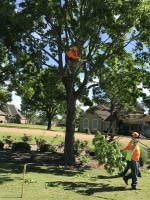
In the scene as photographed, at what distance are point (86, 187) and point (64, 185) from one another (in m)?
0.75

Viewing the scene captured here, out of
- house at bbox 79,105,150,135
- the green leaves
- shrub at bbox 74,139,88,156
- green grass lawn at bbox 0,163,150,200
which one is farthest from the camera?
house at bbox 79,105,150,135

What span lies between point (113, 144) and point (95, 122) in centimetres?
6918

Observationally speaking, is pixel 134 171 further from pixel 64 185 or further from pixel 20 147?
pixel 20 147

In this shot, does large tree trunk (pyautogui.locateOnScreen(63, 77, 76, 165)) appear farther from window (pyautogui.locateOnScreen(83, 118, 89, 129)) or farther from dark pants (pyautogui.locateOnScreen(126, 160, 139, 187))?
window (pyautogui.locateOnScreen(83, 118, 89, 129))

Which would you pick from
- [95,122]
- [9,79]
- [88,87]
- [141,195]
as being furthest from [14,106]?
[141,195]

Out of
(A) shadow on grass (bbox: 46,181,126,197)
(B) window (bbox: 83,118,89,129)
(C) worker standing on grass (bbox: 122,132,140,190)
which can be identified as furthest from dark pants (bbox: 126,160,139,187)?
(B) window (bbox: 83,118,89,129)

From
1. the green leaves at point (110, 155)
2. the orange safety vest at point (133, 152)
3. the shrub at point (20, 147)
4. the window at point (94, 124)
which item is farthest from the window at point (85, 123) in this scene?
the orange safety vest at point (133, 152)

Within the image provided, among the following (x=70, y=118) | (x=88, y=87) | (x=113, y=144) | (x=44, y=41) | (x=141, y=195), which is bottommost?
(x=141, y=195)

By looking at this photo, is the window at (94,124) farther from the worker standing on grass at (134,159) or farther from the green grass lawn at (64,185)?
the worker standing on grass at (134,159)

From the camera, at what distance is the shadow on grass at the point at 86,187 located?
1239cm

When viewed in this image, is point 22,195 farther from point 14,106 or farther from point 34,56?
point 14,106

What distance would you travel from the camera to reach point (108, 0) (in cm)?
1712

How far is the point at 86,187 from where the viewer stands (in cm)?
1311

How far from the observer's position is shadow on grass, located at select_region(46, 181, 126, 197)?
40.7ft
